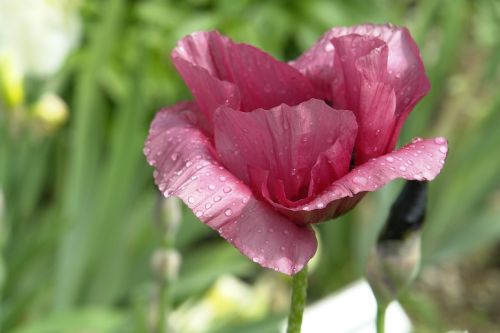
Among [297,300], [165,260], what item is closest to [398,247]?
[297,300]

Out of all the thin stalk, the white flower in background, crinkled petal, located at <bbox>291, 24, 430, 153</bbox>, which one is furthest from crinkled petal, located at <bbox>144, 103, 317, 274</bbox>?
the white flower in background

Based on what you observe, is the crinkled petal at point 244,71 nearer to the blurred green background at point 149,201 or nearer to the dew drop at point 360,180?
the dew drop at point 360,180

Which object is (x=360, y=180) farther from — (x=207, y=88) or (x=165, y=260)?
(x=165, y=260)

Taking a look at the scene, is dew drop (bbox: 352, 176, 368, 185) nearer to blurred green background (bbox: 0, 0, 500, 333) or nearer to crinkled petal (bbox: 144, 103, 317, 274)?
crinkled petal (bbox: 144, 103, 317, 274)

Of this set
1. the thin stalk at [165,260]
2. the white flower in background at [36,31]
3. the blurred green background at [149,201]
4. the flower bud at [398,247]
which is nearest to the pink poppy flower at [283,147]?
the flower bud at [398,247]

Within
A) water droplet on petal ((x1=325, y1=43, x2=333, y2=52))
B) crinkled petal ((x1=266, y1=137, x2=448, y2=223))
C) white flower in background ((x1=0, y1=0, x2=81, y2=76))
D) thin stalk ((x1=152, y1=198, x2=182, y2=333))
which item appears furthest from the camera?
white flower in background ((x1=0, y1=0, x2=81, y2=76))

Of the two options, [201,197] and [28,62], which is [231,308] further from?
[201,197]

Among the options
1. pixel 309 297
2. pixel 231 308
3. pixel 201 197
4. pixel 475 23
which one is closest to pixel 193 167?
pixel 201 197
